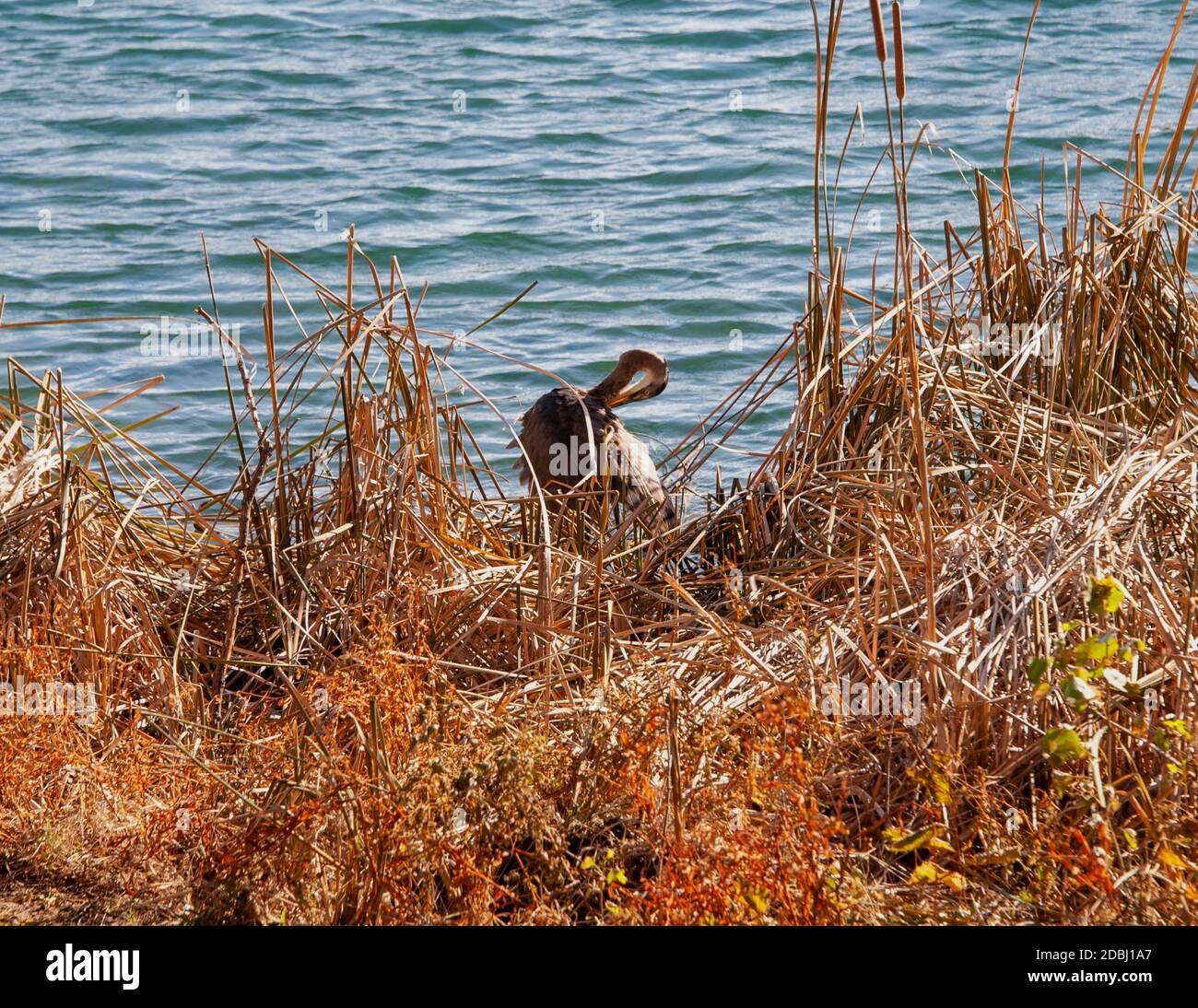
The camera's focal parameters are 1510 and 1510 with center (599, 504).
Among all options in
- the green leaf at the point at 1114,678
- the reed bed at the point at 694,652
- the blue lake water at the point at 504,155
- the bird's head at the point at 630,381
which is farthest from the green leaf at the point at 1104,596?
the blue lake water at the point at 504,155

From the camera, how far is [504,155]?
11.8 metres

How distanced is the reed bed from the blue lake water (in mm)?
3144

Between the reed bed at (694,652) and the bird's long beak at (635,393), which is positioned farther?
the bird's long beak at (635,393)

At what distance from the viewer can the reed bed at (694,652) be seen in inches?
104

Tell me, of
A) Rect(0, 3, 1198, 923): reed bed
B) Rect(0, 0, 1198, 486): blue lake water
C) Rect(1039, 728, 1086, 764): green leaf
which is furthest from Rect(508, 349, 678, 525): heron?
Rect(1039, 728, 1086, 764): green leaf

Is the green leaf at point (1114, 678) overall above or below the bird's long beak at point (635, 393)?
above

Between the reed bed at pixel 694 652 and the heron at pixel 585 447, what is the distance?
0.34 metres

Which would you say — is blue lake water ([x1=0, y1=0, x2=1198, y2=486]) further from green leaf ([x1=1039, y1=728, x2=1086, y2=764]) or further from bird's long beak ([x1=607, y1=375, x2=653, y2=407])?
green leaf ([x1=1039, y1=728, x2=1086, y2=764])

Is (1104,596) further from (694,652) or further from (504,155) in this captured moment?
(504,155)

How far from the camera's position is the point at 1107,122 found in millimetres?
11484

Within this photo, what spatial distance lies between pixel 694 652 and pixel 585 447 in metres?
1.74

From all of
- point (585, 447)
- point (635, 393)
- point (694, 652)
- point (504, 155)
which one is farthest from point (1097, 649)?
point (504, 155)

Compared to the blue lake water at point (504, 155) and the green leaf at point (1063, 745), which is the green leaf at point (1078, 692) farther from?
the blue lake water at point (504, 155)
